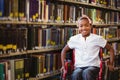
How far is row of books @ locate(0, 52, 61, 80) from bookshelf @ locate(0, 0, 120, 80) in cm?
4

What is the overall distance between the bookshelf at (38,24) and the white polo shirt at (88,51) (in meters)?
0.45

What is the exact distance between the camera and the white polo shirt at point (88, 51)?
3.32m

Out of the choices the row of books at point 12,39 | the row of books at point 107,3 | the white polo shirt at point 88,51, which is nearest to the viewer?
the row of books at point 12,39

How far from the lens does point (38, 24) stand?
3.44m

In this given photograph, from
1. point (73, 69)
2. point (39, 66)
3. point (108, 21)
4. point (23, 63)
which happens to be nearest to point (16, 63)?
point (23, 63)

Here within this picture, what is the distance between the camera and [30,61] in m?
3.21

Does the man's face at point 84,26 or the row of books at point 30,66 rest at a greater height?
the man's face at point 84,26

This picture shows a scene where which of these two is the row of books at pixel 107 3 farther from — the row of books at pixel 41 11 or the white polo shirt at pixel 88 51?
the white polo shirt at pixel 88 51

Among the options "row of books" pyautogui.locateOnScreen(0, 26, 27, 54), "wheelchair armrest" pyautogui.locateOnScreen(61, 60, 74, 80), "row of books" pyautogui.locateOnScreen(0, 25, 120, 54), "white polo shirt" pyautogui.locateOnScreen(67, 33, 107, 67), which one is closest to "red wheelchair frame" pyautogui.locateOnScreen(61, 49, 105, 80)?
"wheelchair armrest" pyautogui.locateOnScreen(61, 60, 74, 80)

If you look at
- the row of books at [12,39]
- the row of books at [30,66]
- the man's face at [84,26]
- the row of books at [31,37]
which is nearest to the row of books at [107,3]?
the row of books at [31,37]

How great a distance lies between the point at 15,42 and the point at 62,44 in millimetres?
1061

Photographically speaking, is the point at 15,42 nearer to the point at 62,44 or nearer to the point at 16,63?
the point at 16,63

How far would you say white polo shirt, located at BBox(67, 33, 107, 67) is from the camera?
3318 millimetres

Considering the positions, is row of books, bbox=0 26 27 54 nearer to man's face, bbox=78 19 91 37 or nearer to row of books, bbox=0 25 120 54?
row of books, bbox=0 25 120 54
